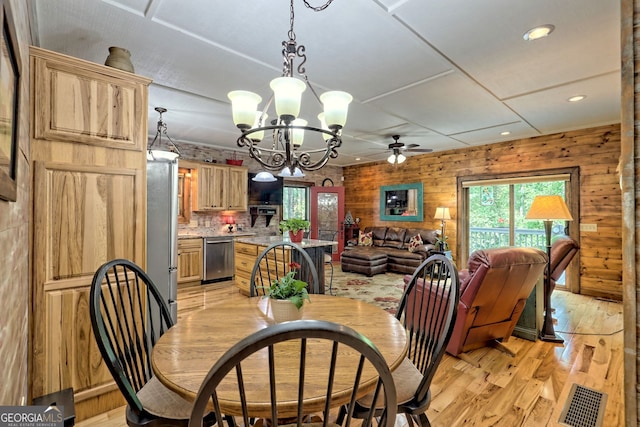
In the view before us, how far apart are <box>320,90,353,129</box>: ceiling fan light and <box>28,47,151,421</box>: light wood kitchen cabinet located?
132 centimetres

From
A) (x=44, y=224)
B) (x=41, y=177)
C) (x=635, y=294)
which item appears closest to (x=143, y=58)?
(x=41, y=177)

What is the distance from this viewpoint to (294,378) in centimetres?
102

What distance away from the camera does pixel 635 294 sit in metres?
1.19

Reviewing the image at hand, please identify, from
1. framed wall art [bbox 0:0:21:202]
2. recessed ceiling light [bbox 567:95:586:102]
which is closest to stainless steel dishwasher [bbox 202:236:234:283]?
framed wall art [bbox 0:0:21:202]

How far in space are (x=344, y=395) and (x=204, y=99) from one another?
3.49 meters

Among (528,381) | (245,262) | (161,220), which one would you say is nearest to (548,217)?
(528,381)

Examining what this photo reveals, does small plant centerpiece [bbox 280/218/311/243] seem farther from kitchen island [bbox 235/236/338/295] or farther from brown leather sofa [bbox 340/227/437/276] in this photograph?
brown leather sofa [bbox 340/227/437/276]

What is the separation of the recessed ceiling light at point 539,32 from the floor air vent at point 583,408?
2.67m

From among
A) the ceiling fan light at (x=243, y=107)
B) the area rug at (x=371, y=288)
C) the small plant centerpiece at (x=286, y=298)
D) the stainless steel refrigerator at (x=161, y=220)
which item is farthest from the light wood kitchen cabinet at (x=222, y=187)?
the small plant centerpiece at (x=286, y=298)

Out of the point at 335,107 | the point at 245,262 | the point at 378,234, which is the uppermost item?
the point at 335,107

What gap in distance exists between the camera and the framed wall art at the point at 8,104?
909mm

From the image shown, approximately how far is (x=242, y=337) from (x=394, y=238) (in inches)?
237

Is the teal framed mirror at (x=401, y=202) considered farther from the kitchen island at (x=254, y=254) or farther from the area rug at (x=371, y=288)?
the kitchen island at (x=254, y=254)

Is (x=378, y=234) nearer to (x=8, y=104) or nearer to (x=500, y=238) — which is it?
(x=500, y=238)
